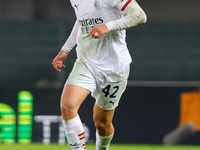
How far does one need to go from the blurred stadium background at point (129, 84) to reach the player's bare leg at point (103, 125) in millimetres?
2808

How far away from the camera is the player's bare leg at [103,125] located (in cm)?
607

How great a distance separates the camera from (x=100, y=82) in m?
5.92

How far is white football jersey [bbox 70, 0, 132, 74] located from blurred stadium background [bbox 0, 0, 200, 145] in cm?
328

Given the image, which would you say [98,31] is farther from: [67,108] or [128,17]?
[67,108]

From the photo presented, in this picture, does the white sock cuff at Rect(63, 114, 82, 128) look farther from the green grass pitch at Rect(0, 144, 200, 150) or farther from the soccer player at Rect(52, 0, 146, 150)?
the green grass pitch at Rect(0, 144, 200, 150)

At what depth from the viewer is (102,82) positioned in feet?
19.4

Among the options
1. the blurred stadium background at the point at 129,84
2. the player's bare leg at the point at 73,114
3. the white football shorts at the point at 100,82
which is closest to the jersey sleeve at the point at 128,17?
the white football shorts at the point at 100,82

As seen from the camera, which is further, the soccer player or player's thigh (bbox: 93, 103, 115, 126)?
player's thigh (bbox: 93, 103, 115, 126)

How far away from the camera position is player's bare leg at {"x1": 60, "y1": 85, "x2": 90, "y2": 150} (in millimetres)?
5531

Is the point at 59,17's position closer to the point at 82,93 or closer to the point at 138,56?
the point at 138,56

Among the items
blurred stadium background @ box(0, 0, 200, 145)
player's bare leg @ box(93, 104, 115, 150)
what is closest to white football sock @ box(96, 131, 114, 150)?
player's bare leg @ box(93, 104, 115, 150)

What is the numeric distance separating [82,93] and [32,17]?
6.17m

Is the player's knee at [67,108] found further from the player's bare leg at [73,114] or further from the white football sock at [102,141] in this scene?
the white football sock at [102,141]

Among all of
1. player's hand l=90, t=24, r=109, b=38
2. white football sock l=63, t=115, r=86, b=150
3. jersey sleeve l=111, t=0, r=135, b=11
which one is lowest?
white football sock l=63, t=115, r=86, b=150
